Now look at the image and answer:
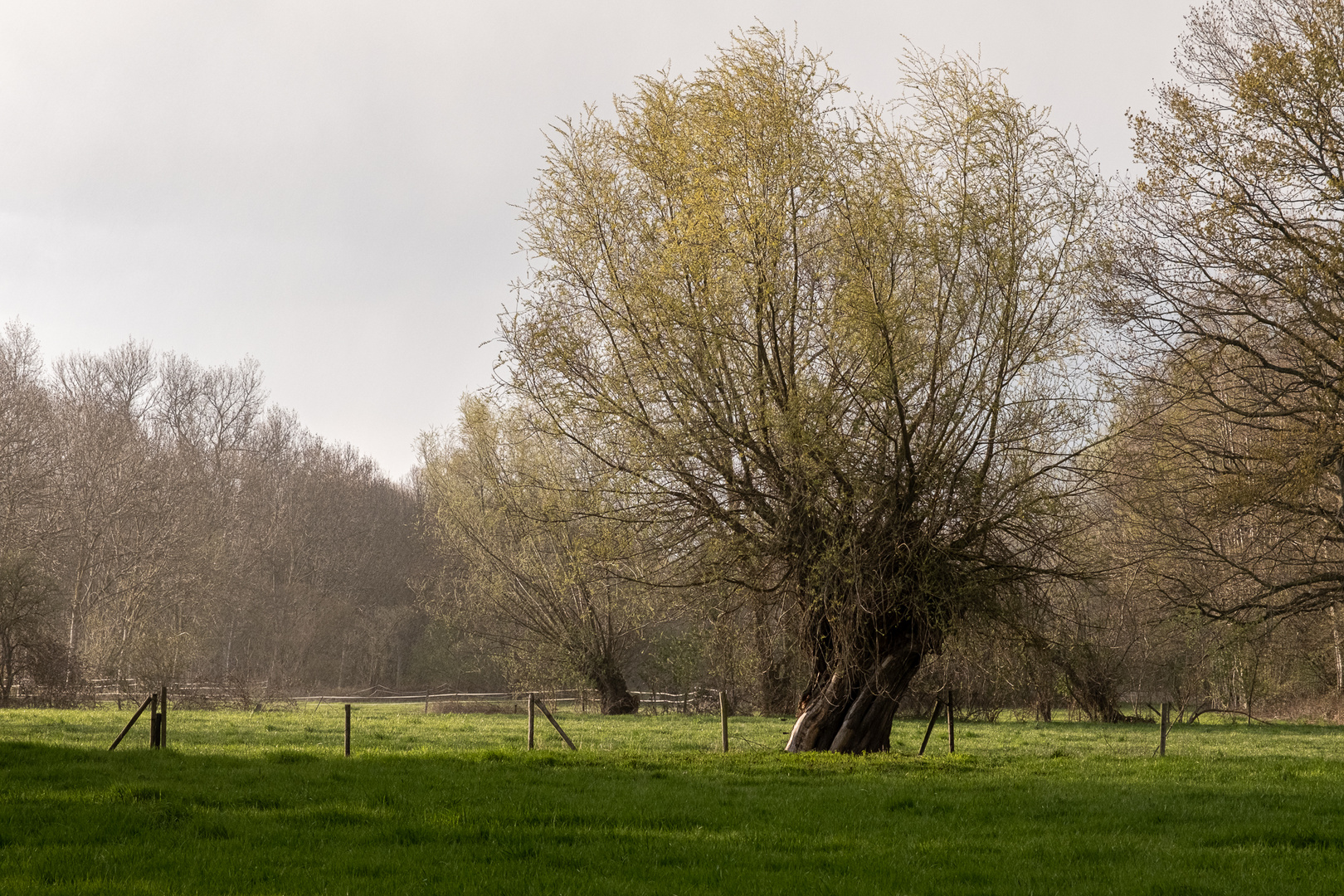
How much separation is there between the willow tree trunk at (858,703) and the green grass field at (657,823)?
0.62m

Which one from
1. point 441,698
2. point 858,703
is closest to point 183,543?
point 441,698

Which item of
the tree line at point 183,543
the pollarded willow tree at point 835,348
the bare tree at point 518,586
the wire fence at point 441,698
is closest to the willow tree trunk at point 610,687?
the bare tree at point 518,586

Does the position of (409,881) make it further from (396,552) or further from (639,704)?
Result: (396,552)

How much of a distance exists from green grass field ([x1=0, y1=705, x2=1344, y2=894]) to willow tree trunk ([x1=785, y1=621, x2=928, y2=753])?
62 centimetres

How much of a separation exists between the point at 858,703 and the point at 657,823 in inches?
241

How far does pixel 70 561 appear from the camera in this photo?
38969 millimetres

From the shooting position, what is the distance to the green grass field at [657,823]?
605 cm

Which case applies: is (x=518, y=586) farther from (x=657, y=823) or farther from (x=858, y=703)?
(x=657, y=823)

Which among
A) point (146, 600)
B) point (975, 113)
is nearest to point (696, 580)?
point (975, 113)

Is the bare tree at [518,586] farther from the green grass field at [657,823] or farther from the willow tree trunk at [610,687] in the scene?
the green grass field at [657,823]

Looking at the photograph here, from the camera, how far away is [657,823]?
8.18 m

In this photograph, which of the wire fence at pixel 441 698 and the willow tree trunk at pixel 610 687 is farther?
the willow tree trunk at pixel 610 687

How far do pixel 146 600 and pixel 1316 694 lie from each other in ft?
136

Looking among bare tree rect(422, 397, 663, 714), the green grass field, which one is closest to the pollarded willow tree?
the green grass field
